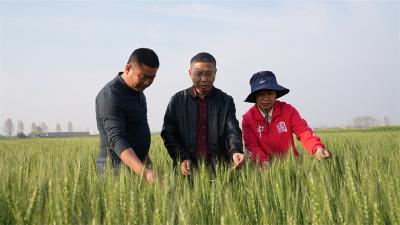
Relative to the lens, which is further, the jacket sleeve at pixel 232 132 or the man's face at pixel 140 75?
the jacket sleeve at pixel 232 132

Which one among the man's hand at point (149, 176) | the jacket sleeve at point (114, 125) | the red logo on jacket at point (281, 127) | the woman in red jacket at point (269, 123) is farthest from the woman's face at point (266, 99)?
the man's hand at point (149, 176)

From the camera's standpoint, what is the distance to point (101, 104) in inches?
96.5

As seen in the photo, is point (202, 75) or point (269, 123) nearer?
point (202, 75)

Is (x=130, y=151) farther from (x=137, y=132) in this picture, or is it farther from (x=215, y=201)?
(x=215, y=201)

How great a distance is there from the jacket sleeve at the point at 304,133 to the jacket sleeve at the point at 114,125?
4.59 feet

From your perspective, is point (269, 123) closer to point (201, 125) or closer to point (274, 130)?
point (274, 130)

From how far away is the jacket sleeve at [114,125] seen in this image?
→ 2209mm

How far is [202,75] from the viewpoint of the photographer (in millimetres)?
2805

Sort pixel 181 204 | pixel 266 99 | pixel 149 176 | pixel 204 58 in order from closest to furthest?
pixel 181 204, pixel 149 176, pixel 204 58, pixel 266 99

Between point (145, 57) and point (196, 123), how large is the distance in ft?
2.83

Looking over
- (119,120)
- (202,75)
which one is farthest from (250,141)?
(119,120)

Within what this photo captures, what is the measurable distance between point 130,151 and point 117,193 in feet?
2.77

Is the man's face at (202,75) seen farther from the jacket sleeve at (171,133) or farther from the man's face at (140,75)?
the man's face at (140,75)

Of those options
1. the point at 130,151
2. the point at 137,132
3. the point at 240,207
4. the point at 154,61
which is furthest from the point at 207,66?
the point at 240,207
